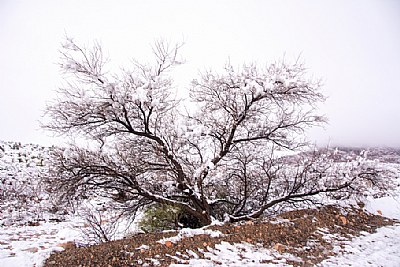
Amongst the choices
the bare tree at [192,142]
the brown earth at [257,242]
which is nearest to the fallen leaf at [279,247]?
the brown earth at [257,242]

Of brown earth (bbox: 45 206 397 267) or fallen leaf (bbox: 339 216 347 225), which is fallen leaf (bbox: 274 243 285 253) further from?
fallen leaf (bbox: 339 216 347 225)

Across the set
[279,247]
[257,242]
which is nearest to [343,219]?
[279,247]

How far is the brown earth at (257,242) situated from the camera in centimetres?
443

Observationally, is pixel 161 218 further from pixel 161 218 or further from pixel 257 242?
pixel 257 242

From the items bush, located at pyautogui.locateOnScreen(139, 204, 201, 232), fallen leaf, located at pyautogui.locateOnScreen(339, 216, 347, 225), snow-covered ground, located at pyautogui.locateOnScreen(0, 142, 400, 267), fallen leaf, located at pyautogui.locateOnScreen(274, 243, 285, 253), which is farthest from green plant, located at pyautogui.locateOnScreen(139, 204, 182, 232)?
fallen leaf, located at pyautogui.locateOnScreen(339, 216, 347, 225)

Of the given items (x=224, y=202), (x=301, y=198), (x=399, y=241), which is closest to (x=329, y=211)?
(x=301, y=198)

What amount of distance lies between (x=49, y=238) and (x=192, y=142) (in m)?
5.53

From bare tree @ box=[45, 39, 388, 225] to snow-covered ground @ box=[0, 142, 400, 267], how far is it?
66.0 inches

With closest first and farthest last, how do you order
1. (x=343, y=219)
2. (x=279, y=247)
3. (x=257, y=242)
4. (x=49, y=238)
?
(x=279, y=247) < (x=257, y=242) < (x=343, y=219) < (x=49, y=238)

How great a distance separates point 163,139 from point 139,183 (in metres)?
1.41

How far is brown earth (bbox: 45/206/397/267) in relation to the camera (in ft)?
14.5

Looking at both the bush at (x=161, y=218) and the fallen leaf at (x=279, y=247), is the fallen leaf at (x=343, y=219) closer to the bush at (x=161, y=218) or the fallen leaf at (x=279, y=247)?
the fallen leaf at (x=279, y=247)

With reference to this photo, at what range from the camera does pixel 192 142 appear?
7727 millimetres

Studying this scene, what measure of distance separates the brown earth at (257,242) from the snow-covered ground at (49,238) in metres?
0.22
